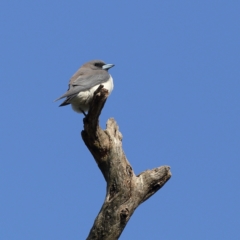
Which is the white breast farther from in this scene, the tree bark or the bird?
the tree bark

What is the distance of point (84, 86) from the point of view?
917cm

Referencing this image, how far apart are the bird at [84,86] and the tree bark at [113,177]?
1249 millimetres

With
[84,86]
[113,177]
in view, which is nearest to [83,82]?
[84,86]

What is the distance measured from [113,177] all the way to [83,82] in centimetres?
248

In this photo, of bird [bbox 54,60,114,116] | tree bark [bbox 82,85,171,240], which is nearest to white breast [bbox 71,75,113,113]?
bird [bbox 54,60,114,116]

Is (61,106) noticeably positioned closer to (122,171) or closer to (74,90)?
(74,90)

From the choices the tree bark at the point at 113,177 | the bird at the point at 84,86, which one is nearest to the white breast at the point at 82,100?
the bird at the point at 84,86

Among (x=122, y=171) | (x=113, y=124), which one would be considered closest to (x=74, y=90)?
(x=113, y=124)

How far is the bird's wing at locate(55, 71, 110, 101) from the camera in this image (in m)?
9.04

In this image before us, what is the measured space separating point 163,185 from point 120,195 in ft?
2.32

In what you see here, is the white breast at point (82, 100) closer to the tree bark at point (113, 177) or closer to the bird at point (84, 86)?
the bird at point (84, 86)

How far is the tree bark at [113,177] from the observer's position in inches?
278

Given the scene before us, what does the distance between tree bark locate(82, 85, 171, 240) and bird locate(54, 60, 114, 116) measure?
125 cm

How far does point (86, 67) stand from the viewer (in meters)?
10.5
